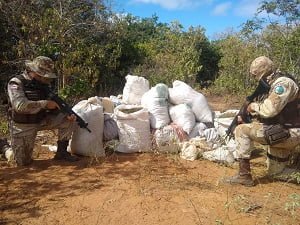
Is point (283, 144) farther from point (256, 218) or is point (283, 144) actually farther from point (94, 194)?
point (94, 194)

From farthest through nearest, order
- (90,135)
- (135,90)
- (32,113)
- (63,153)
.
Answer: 1. (135,90)
2. (90,135)
3. (63,153)
4. (32,113)

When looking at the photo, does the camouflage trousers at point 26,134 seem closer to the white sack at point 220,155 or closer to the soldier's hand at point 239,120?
the white sack at point 220,155

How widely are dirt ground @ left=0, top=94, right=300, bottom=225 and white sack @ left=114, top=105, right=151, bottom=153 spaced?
200 mm

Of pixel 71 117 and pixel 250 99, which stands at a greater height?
pixel 250 99

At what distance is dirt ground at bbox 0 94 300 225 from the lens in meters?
2.90

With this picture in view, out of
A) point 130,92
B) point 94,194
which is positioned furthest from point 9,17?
point 94,194

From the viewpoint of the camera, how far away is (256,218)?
290 centimetres

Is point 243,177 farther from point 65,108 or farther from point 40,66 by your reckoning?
point 40,66

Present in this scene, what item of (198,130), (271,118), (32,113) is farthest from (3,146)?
(271,118)

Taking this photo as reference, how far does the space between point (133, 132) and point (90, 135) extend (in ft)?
1.67

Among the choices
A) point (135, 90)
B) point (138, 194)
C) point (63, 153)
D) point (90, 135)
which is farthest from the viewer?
point (135, 90)

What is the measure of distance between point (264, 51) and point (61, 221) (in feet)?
25.2

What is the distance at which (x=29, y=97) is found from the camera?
3.95 metres

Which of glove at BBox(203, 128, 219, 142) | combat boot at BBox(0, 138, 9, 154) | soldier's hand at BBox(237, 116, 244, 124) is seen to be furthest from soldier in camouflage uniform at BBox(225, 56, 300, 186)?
combat boot at BBox(0, 138, 9, 154)
